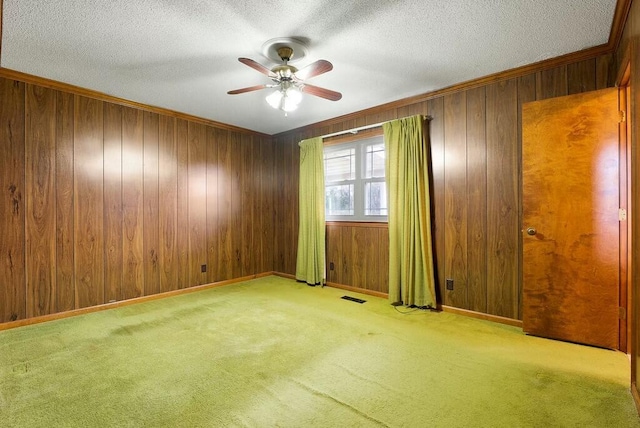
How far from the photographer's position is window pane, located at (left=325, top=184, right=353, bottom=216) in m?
4.62

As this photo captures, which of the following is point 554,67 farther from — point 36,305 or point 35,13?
point 36,305

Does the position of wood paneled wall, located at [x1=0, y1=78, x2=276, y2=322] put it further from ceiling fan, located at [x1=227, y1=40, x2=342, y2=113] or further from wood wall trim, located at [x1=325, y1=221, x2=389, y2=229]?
ceiling fan, located at [x1=227, y1=40, x2=342, y2=113]

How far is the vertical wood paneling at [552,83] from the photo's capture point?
9.34ft

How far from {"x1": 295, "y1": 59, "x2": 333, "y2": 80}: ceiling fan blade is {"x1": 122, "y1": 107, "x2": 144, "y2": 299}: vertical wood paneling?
2.51 m

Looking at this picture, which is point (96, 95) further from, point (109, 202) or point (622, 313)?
point (622, 313)

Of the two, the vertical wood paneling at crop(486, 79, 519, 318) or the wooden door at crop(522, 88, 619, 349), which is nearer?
the wooden door at crop(522, 88, 619, 349)

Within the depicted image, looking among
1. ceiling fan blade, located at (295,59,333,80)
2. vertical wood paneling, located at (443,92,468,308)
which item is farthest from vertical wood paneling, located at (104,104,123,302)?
vertical wood paneling, located at (443,92,468,308)

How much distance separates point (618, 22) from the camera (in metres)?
2.27

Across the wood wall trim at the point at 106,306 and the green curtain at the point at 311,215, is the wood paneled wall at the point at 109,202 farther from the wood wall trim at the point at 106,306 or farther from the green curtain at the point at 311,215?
the green curtain at the point at 311,215

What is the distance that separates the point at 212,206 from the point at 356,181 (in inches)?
86.3

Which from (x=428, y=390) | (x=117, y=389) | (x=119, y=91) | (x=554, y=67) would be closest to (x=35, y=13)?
(x=119, y=91)

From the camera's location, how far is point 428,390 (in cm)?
196

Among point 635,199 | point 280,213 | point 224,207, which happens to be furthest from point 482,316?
point 224,207

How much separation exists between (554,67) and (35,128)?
510 centimetres
